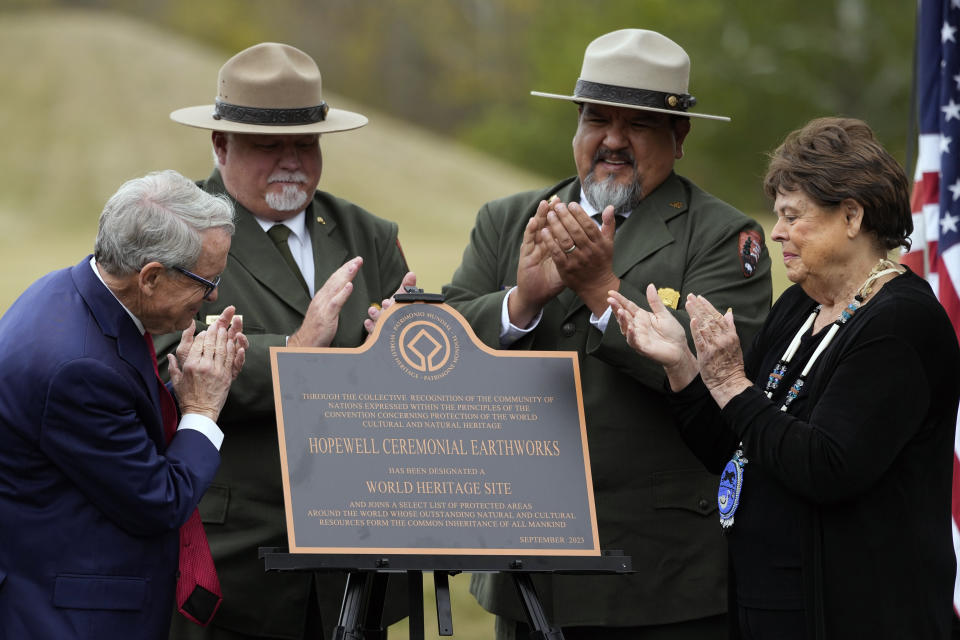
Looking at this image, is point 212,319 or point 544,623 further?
point 212,319

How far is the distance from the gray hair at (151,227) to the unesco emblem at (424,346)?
640 millimetres

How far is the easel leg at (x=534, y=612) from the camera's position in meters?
3.62

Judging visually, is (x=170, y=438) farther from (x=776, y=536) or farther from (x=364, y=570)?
(x=776, y=536)

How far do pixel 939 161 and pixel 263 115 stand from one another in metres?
2.97

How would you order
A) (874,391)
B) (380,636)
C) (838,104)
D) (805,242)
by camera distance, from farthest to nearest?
(838,104) < (380,636) < (805,242) < (874,391)

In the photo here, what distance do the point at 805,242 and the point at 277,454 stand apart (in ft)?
6.28

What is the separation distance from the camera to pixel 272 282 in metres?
4.48

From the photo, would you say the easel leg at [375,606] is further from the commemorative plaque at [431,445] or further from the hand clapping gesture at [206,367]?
the hand clapping gesture at [206,367]

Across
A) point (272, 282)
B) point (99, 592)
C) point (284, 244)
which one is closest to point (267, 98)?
Result: point (284, 244)

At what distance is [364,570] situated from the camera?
138 inches

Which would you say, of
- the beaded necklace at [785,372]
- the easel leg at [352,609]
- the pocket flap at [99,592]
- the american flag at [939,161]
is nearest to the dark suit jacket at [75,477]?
the pocket flap at [99,592]

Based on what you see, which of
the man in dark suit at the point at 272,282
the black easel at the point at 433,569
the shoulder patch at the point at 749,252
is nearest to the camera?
the black easel at the point at 433,569

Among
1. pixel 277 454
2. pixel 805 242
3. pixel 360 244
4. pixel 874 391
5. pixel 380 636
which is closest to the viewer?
pixel 874 391

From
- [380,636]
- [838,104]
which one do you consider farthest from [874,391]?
[838,104]
